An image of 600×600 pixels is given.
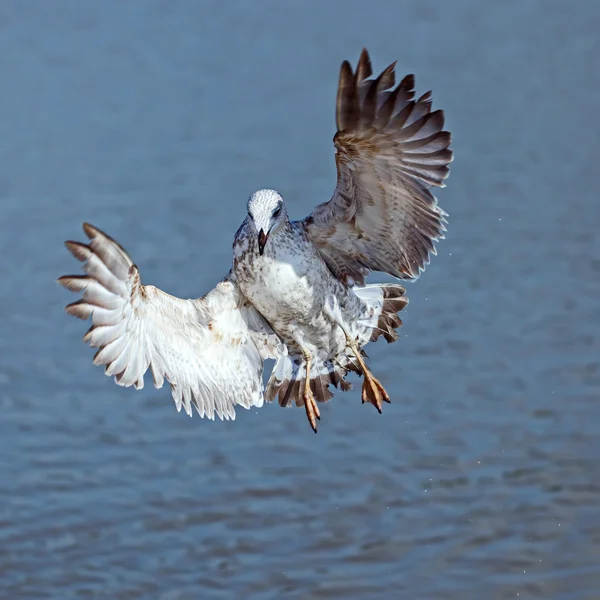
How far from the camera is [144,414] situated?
7.64 m

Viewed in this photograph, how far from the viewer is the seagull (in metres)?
4.93

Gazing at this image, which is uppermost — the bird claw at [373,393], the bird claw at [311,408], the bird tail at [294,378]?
the bird tail at [294,378]

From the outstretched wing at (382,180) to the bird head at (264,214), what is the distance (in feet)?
0.66

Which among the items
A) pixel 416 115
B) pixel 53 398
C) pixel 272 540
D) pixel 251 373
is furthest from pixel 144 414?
pixel 416 115

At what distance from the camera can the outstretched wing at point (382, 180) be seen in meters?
4.78

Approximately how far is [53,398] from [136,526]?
1266 millimetres

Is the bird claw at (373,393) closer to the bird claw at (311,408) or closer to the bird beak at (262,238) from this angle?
the bird claw at (311,408)

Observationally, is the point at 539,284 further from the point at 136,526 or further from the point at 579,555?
the point at 136,526

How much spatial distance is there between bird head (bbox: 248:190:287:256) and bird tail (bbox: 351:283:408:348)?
753 mm

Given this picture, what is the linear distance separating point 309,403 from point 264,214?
92 centimetres

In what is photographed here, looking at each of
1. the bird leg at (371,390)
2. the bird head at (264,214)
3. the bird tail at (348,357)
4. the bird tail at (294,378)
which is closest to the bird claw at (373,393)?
the bird leg at (371,390)

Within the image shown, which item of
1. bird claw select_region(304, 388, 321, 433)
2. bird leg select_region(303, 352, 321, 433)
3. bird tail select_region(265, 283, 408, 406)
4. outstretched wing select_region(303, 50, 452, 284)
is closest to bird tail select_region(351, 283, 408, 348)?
bird tail select_region(265, 283, 408, 406)

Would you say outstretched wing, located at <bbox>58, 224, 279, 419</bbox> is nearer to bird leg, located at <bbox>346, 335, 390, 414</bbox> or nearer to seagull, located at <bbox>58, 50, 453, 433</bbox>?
seagull, located at <bbox>58, 50, 453, 433</bbox>

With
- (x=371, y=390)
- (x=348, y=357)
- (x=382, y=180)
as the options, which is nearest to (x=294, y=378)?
(x=348, y=357)
